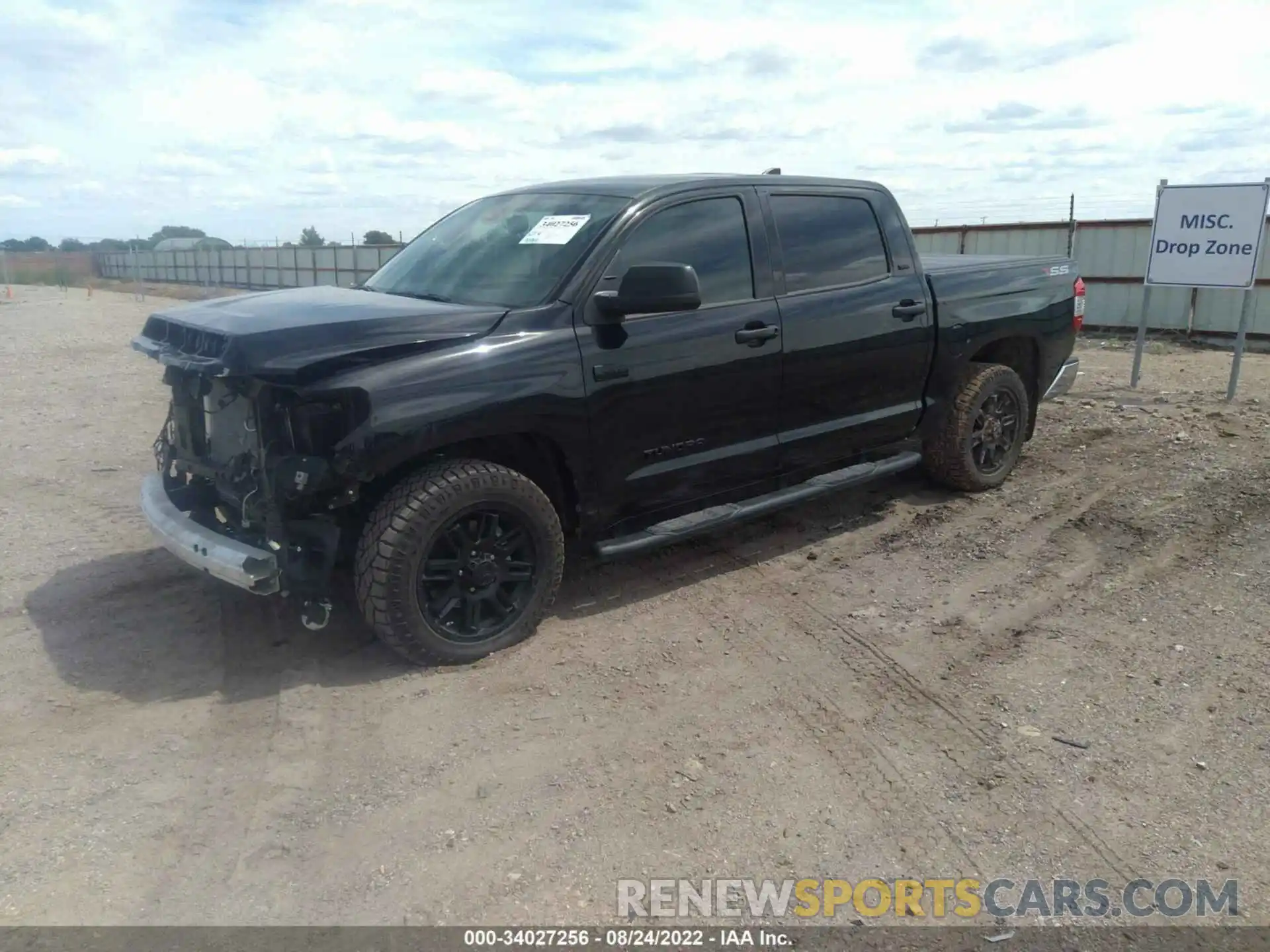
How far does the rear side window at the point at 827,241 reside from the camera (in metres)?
5.16

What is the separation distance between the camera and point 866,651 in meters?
4.31

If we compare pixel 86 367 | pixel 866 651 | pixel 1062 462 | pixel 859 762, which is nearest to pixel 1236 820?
pixel 859 762

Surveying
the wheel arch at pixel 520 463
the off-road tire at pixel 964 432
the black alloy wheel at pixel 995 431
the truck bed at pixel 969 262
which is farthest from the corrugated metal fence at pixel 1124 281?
the wheel arch at pixel 520 463

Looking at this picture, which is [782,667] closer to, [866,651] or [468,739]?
[866,651]

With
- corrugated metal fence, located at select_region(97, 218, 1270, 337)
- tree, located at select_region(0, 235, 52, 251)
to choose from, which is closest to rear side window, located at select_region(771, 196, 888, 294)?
corrugated metal fence, located at select_region(97, 218, 1270, 337)

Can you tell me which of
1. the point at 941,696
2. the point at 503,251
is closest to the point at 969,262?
the point at 503,251

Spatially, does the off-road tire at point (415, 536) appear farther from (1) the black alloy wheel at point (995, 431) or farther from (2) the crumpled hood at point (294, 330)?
(1) the black alloy wheel at point (995, 431)

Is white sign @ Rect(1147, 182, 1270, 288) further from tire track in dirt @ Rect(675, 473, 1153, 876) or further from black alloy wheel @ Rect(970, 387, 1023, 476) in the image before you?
tire track in dirt @ Rect(675, 473, 1153, 876)

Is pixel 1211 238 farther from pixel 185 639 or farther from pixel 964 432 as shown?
pixel 185 639

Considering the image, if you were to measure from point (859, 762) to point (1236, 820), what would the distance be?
3.76 feet

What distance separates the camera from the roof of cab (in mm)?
4730

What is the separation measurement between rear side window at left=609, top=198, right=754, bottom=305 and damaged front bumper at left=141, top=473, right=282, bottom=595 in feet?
6.35

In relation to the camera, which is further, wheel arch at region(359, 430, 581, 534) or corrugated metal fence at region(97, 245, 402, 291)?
corrugated metal fence at region(97, 245, 402, 291)

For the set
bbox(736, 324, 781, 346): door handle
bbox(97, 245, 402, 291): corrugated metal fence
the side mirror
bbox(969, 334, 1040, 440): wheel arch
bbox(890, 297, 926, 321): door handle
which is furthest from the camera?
bbox(97, 245, 402, 291): corrugated metal fence
